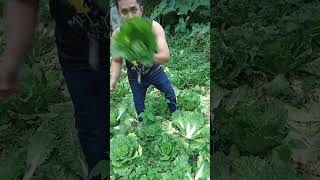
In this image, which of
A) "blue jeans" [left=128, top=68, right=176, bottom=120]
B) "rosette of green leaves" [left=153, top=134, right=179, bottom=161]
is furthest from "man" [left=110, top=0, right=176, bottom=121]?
"rosette of green leaves" [left=153, top=134, right=179, bottom=161]

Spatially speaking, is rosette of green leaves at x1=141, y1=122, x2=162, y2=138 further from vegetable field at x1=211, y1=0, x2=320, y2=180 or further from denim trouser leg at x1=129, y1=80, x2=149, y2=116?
vegetable field at x1=211, y1=0, x2=320, y2=180

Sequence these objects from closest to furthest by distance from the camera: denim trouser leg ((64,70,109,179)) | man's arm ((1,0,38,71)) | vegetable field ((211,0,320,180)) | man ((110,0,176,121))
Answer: man's arm ((1,0,38,71)) < man ((110,0,176,121)) < denim trouser leg ((64,70,109,179)) < vegetable field ((211,0,320,180))

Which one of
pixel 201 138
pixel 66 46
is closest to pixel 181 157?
pixel 201 138

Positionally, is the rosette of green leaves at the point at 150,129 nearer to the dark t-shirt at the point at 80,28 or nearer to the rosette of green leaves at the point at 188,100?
the rosette of green leaves at the point at 188,100

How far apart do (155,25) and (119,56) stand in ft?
0.53

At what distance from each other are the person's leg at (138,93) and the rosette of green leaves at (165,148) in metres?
0.14

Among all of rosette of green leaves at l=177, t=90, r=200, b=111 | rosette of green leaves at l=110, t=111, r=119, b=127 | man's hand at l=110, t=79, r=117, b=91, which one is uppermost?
man's hand at l=110, t=79, r=117, b=91

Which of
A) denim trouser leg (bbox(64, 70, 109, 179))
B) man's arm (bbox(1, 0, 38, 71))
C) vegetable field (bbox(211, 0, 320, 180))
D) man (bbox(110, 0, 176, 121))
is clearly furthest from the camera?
vegetable field (bbox(211, 0, 320, 180))

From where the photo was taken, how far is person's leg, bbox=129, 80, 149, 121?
7.07 ft

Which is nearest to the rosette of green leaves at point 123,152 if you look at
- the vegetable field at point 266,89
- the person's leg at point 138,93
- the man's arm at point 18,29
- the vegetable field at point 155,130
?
the vegetable field at point 155,130

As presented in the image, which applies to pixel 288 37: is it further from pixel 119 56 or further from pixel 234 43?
pixel 119 56

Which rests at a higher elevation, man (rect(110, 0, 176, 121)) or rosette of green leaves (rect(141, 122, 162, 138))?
man (rect(110, 0, 176, 121))

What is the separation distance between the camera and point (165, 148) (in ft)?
7.32

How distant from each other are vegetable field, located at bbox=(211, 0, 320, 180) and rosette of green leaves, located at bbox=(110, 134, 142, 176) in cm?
35
